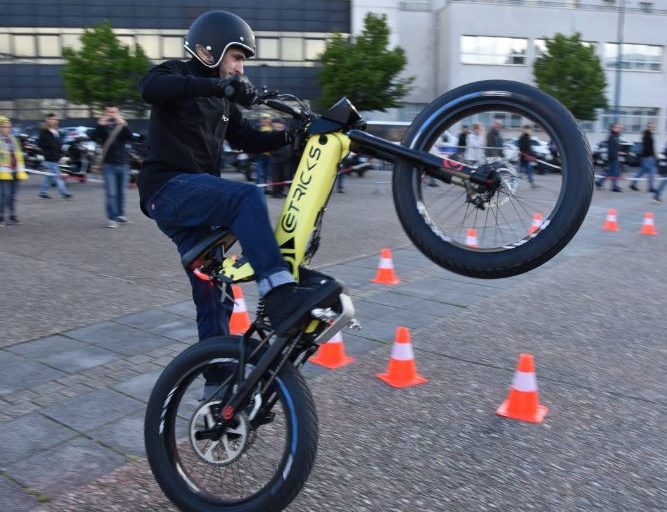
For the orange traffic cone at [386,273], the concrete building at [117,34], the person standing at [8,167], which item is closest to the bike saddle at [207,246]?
the orange traffic cone at [386,273]

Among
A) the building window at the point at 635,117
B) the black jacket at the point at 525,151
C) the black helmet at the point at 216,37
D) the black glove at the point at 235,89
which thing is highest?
the building window at the point at 635,117

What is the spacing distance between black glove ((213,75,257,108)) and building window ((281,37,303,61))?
1720 inches

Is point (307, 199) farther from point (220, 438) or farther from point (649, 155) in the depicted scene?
point (649, 155)


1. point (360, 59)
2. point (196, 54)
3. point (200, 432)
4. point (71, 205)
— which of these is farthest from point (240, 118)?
point (360, 59)

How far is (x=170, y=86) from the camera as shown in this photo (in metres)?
2.57

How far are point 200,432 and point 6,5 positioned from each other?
163ft

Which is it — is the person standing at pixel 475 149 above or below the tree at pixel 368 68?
below

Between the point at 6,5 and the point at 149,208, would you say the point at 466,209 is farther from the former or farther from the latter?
the point at 6,5

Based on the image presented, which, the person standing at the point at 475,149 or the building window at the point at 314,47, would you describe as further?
the building window at the point at 314,47

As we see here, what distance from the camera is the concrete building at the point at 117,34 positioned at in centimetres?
4341

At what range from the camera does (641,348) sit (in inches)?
187

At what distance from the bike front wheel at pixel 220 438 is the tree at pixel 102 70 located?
3914 centimetres

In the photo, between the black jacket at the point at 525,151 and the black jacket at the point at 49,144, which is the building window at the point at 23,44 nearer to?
the black jacket at the point at 49,144

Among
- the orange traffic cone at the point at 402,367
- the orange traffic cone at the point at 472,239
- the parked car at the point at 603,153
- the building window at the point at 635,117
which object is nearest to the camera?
the orange traffic cone at the point at 472,239
